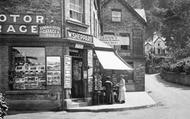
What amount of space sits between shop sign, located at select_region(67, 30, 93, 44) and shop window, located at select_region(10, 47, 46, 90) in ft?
5.50

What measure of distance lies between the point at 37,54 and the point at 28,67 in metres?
0.83

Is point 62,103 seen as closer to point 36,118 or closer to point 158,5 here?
point 36,118

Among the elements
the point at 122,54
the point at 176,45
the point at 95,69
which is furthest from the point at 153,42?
the point at 95,69

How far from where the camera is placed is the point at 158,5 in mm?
87688

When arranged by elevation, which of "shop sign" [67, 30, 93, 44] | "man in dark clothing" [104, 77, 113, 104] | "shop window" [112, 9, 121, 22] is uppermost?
"shop window" [112, 9, 121, 22]

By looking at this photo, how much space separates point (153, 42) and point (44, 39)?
73.6m

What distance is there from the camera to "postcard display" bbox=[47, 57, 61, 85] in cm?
1661

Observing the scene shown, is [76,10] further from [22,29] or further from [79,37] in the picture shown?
[22,29]

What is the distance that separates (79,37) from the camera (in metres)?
17.8

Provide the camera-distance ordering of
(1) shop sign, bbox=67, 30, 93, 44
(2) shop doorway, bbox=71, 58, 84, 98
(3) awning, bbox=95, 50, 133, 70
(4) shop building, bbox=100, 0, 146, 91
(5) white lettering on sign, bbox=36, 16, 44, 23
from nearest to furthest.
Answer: (5) white lettering on sign, bbox=36, 16, 44, 23 < (1) shop sign, bbox=67, 30, 93, 44 < (2) shop doorway, bbox=71, 58, 84, 98 < (3) awning, bbox=95, 50, 133, 70 < (4) shop building, bbox=100, 0, 146, 91

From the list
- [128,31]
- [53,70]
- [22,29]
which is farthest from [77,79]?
[128,31]

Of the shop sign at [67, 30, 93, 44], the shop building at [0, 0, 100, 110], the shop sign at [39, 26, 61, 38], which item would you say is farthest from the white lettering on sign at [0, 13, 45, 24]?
the shop sign at [67, 30, 93, 44]

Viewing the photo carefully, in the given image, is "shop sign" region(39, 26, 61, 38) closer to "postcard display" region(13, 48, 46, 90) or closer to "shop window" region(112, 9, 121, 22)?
"postcard display" region(13, 48, 46, 90)

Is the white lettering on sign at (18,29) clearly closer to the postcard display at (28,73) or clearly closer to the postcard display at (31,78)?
the postcard display at (28,73)
